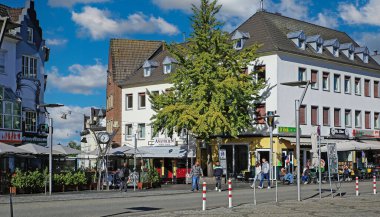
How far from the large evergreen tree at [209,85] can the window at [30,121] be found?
9520 millimetres

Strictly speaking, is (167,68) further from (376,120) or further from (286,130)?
(376,120)

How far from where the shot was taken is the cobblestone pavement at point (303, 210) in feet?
61.7

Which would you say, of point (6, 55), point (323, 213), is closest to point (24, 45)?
point (6, 55)

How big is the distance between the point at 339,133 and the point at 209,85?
1690 cm

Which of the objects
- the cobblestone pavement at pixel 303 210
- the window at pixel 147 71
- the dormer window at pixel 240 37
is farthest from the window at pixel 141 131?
the cobblestone pavement at pixel 303 210

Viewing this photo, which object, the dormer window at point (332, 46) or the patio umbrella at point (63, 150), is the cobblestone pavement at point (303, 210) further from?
the dormer window at point (332, 46)

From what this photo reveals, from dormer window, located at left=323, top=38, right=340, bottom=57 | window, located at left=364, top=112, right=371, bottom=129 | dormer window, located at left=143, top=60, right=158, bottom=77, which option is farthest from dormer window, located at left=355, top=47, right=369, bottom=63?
dormer window, located at left=143, top=60, right=158, bottom=77

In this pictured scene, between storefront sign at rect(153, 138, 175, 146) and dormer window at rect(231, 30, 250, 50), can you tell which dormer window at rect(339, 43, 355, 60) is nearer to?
dormer window at rect(231, 30, 250, 50)

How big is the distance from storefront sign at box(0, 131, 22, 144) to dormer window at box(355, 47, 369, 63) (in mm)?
35045

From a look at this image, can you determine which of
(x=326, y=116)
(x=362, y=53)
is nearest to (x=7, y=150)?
(x=326, y=116)

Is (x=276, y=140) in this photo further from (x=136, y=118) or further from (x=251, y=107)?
(x=136, y=118)

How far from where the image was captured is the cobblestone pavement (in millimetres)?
18800

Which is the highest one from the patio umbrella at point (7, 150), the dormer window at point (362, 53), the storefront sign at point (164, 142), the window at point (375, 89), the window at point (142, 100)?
the dormer window at point (362, 53)

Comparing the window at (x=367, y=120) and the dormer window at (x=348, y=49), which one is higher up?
the dormer window at (x=348, y=49)
